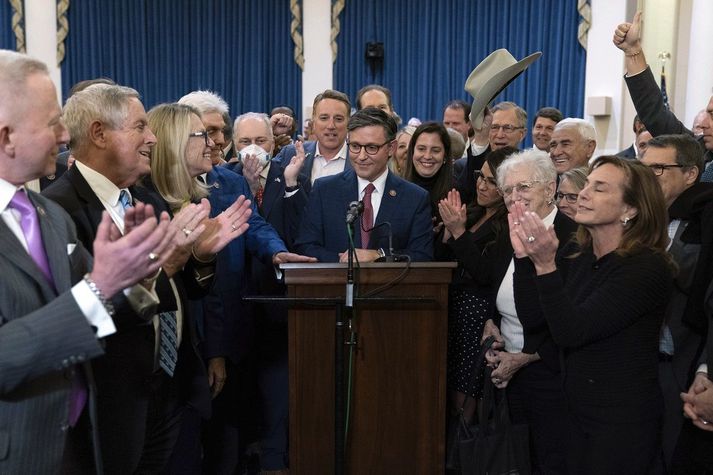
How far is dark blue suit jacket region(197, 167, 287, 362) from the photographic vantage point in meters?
3.28

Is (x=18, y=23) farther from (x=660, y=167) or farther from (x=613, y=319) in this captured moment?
(x=613, y=319)

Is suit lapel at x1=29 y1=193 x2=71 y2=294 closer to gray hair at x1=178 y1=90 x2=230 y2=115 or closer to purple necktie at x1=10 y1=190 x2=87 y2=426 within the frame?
purple necktie at x1=10 y1=190 x2=87 y2=426

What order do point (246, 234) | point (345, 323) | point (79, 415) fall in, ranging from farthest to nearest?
point (246, 234)
point (345, 323)
point (79, 415)

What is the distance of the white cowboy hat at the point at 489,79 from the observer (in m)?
4.11

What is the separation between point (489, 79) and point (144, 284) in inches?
108

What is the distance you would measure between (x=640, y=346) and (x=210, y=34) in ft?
26.6

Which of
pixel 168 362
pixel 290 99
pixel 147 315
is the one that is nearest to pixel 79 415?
pixel 147 315

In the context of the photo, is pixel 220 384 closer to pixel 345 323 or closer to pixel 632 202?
pixel 345 323

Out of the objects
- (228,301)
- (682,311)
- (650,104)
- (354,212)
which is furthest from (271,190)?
(682,311)

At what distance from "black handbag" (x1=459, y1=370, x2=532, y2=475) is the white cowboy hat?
1.88 metres

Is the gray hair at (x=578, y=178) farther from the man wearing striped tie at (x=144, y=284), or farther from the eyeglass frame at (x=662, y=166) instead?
the man wearing striped tie at (x=144, y=284)

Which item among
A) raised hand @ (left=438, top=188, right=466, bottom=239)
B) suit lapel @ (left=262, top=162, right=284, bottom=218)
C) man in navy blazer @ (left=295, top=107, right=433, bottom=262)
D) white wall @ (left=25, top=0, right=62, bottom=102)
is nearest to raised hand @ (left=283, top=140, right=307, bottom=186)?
suit lapel @ (left=262, top=162, right=284, bottom=218)

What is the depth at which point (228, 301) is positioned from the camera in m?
3.31

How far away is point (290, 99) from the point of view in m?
9.51
